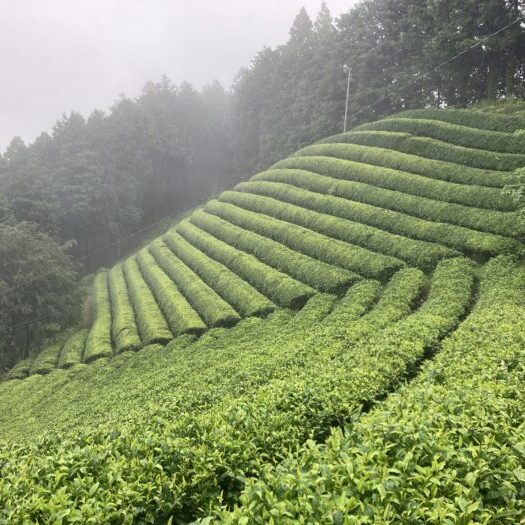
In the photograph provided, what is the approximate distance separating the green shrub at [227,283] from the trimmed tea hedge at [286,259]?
7.75ft

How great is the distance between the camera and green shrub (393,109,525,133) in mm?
32094

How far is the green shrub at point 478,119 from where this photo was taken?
1264 inches

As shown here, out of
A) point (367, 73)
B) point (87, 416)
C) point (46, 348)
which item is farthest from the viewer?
point (367, 73)

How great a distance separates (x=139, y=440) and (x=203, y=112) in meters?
88.2

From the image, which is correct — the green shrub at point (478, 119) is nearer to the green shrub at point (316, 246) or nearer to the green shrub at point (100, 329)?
the green shrub at point (316, 246)

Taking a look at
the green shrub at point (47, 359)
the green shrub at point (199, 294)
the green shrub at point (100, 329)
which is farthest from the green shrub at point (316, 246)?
the green shrub at point (47, 359)

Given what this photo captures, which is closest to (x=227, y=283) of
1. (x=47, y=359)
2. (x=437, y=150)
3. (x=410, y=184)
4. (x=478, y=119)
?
(x=410, y=184)

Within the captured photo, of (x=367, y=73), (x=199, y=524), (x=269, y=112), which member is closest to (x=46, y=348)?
(x=199, y=524)

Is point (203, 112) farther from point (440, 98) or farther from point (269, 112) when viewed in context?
point (440, 98)

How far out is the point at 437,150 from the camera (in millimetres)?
32250

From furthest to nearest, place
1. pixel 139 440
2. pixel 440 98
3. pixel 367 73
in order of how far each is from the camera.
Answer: pixel 367 73 → pixel 440 98 → pixel 139 440

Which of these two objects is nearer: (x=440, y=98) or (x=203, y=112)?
(x=440, y=98)

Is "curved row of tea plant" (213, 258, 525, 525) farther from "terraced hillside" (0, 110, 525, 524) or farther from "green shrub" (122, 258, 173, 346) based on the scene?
"green shrub" (122, 258, 173, 346)

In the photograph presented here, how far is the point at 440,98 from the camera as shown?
4847cm
